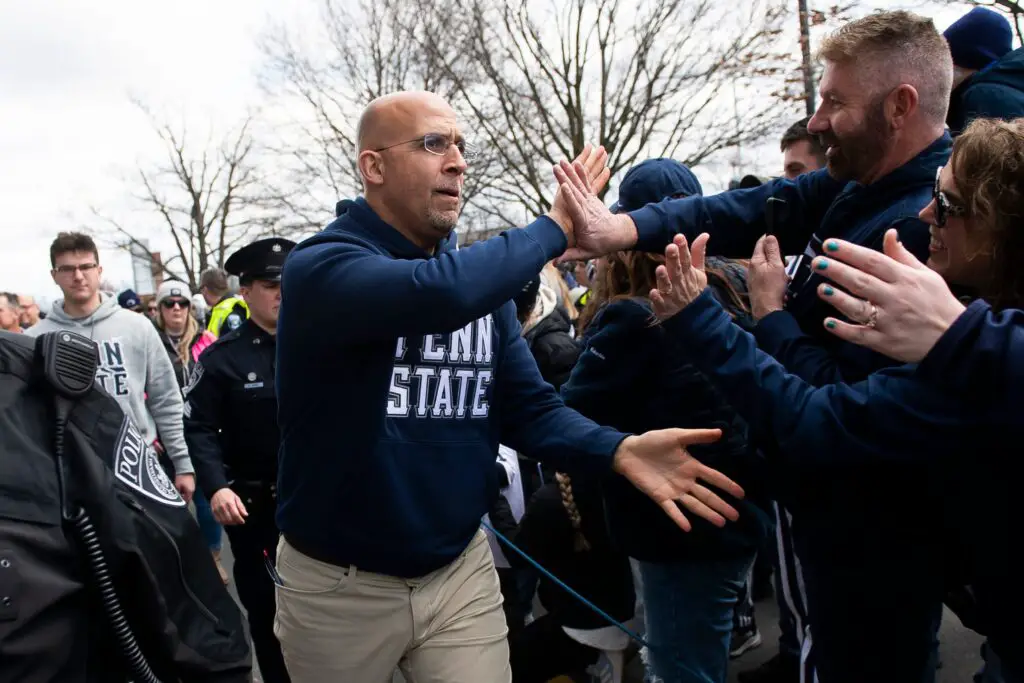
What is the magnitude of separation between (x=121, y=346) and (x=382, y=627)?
9.66ft

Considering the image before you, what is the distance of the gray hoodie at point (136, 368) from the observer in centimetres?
428

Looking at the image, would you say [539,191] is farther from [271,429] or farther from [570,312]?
[271,429]

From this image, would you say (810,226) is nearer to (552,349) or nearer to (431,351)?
(431,351)

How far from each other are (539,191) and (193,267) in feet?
56.3

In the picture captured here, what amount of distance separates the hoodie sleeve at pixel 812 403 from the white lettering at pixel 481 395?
583 millimetres

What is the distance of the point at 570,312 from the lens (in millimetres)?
4867

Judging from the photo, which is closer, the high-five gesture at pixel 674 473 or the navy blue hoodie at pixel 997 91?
A: the high-five gesture at pixel 674 473

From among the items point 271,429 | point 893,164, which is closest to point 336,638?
point 271,429

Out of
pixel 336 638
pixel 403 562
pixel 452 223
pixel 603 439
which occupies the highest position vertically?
pixel 452 223

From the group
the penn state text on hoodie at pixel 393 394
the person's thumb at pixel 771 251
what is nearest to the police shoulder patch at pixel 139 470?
the penn state text on hoodie at pixel 393 394

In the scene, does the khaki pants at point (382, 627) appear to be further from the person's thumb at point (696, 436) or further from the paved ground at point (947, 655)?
the paved ground at point (947, 655)

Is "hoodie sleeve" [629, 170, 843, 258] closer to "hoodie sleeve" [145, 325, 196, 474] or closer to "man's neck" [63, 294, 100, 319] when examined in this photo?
"hoodie sleeve" [145, 325, 196, 474]

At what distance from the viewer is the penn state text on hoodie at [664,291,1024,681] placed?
148 centimetres

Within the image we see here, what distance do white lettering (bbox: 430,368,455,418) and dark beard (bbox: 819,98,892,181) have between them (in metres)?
1.14
